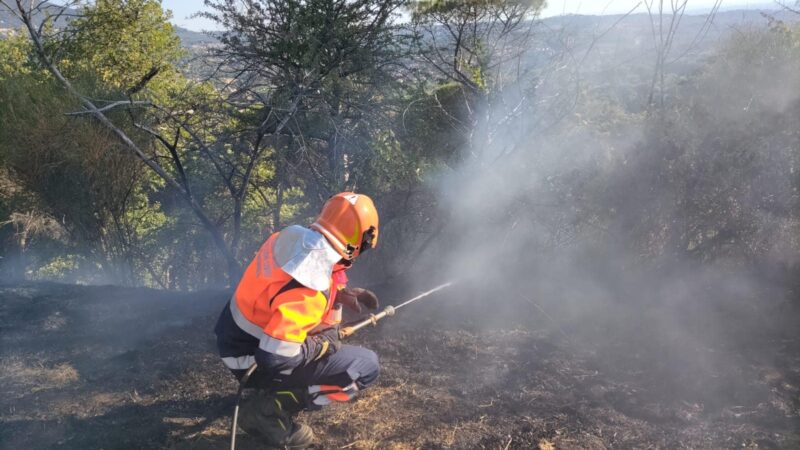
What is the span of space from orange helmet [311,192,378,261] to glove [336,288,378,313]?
27.2 inches

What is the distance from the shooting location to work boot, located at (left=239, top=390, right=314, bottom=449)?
3.13m

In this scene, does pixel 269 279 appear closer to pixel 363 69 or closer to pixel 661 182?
pixel 661 182

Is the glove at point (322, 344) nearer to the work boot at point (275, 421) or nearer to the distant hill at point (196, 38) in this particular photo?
the work boot at point (275, 421)

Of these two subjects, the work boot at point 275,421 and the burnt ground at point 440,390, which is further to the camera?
the burnt ground at point 440,390

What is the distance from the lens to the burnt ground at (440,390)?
10.8ft

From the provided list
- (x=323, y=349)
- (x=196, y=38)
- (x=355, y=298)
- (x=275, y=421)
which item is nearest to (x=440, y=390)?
(x=355, y=298)

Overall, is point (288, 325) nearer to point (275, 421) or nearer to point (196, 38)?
point (275, 421)

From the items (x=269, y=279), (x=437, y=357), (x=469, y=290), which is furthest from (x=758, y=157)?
(x=269, y=279)

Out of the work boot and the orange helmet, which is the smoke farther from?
the orange helmet

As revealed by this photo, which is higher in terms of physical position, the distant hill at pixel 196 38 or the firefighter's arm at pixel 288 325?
the distant hill at pixel 196 38

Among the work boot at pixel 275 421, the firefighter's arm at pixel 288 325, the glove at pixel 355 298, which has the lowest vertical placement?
the work boot at pixel 275 421

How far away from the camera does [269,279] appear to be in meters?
2.78

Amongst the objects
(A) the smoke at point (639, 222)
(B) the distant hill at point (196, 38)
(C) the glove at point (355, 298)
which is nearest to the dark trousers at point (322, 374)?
(C) the glove at point (355, 298)

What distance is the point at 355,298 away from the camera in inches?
144
